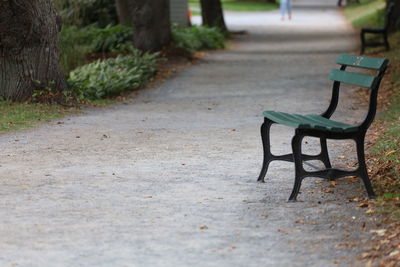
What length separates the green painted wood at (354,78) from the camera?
7.55 metres

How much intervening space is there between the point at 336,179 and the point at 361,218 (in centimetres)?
150

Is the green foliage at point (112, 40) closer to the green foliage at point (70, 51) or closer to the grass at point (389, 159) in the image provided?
the green foliage at point (70, 51)

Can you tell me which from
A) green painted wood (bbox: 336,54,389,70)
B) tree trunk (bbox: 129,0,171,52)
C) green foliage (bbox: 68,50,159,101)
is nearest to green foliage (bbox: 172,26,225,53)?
tree trunk (bbox: 129,0,171,52)

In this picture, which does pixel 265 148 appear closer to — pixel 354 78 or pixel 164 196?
pixel 354 78

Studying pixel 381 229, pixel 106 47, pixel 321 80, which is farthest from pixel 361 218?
pixel 106 47

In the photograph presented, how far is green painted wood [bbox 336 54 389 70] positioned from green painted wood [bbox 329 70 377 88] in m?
0.09

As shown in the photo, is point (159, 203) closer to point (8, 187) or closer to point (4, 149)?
point (8, 187)

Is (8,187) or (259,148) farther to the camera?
(259,148)

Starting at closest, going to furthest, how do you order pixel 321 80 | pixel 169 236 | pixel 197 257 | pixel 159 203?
pixel 197 257
pixel 169 236
pixel 159 203
pixel 321 80

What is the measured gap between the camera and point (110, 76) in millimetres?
16797

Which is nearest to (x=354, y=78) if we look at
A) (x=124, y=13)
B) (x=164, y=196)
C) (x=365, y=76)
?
(x=365, y=76)

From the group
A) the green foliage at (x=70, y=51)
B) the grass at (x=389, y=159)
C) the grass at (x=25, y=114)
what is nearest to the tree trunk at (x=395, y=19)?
the green foliage at (x=70, y=51)

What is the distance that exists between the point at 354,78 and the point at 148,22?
559 inches

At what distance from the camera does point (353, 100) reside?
15.2 metres
